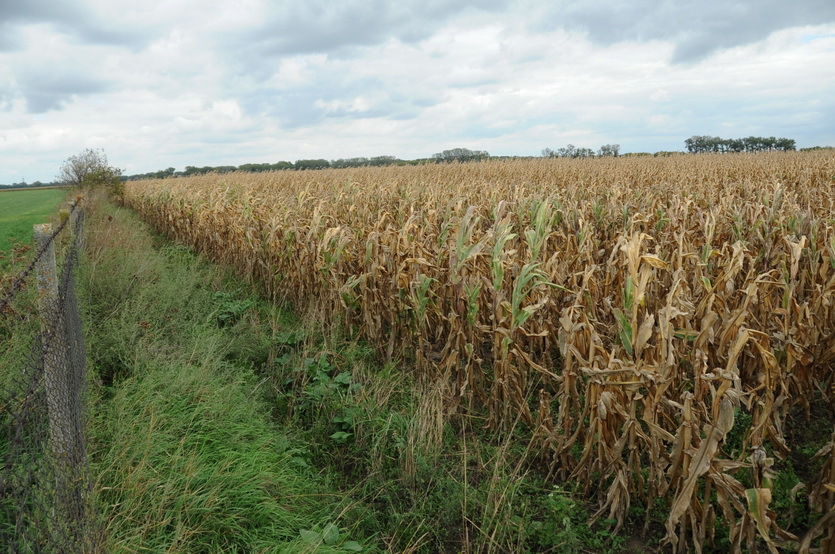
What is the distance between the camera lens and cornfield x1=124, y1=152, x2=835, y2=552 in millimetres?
2926

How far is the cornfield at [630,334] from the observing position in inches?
115

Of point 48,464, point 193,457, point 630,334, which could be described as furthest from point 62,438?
point 630,334

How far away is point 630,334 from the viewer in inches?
123

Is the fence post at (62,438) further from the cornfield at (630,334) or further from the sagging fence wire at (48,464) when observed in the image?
the cornfield at (630,334)

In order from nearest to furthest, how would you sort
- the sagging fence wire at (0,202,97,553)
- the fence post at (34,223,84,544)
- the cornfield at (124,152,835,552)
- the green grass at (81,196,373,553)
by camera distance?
the sagging fence wire at (0,202,97,553)
the fence post at (34,223,84,544)
the cornfield at (124,152,835,552)
the green grass at (81,196,373,553)

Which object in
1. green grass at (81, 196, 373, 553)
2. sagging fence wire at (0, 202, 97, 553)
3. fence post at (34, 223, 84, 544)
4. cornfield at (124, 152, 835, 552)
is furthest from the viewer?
green grass at (81, 196, 373, 553)

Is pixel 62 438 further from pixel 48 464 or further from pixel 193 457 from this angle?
pixel 193 457

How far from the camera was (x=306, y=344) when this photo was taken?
606 centimetres

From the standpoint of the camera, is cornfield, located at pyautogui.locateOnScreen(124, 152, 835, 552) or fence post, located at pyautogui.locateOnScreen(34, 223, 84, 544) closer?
fence post, located at pyautogui.locateOnScreen(34, 223, 84, 544)

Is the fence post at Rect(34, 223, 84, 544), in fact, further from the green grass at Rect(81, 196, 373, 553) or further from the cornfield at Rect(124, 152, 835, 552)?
the cornfield at Rect(124, 152, 835, 552)

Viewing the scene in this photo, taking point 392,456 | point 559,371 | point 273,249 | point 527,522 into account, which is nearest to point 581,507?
point 527,522

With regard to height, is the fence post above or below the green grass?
above

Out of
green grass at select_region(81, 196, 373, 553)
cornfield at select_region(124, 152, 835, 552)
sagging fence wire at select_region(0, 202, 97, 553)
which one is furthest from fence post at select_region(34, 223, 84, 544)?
cornfield at select_region(124, 152, 835, 552)

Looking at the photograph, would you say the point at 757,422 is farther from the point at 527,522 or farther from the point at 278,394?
the point at 278,394
